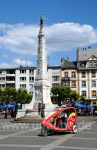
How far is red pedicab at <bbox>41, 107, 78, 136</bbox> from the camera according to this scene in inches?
591

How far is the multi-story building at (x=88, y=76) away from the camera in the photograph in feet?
251

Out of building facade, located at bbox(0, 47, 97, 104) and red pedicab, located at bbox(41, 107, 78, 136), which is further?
building facade, located at bbox(0, 47, 97, 104)

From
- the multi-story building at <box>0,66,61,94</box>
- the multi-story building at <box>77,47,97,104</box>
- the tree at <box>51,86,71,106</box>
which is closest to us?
the tree at <box>51,86,71,106</box>

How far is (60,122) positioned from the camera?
15562mm

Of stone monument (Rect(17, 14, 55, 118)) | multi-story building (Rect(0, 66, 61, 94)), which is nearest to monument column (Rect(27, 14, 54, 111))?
stone monument (Rect(17, 14, 55, 118))

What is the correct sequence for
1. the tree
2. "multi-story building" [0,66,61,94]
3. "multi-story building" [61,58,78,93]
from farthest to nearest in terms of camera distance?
"multi-story building" [0,66,61,94]
"multi-story building" [61,58,78,93]
the tree

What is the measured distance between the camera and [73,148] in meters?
10.7

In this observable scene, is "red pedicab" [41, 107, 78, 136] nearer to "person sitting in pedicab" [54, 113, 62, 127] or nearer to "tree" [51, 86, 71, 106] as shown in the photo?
"person sitting in pedicab" [54, 113, 62, 127]

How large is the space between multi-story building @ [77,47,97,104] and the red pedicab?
199 feet

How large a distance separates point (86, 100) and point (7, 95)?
23.2 meters

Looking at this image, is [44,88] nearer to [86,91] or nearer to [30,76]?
[86,91]

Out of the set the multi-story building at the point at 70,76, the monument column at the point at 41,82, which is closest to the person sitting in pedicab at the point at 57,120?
the monument column at the point at 41,82

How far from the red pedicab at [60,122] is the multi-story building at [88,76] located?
60.5 meters

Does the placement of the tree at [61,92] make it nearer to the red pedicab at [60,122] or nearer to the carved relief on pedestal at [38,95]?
the carved relief on pedestal at [38,95]
